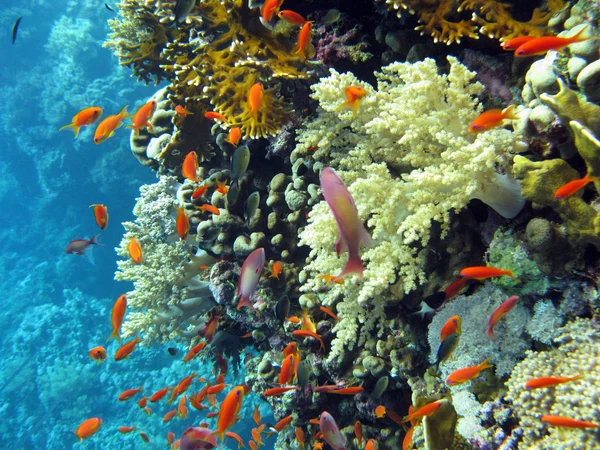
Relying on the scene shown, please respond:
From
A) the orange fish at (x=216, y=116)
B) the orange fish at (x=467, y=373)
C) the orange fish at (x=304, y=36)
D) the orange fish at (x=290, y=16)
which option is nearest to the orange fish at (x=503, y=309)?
the orange fish at (x=467, y=373)

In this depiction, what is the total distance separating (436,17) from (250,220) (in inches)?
114

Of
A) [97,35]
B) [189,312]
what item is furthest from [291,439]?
[97,35]

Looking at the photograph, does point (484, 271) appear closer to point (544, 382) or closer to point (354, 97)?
point (544, 382)

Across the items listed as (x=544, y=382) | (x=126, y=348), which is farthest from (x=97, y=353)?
(x=544, y=382)

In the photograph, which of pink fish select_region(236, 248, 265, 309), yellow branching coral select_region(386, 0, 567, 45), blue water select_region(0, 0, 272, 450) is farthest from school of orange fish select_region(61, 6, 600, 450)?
blue water select_region(0, 0, 272, 450)

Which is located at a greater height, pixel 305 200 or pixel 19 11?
pixel 19 11

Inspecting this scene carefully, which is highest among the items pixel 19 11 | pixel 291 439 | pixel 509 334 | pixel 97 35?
pixel 19 11

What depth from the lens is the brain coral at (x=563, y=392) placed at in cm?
197

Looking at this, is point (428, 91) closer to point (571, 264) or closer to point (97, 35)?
point (571, 264)

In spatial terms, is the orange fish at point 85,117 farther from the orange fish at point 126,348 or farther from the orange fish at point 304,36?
the orange fish at point 126,348

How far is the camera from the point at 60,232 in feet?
83.9

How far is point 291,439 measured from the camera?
529 cm

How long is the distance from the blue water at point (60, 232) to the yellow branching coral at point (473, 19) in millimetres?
19043

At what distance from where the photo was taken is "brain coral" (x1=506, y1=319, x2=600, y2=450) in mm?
1972
